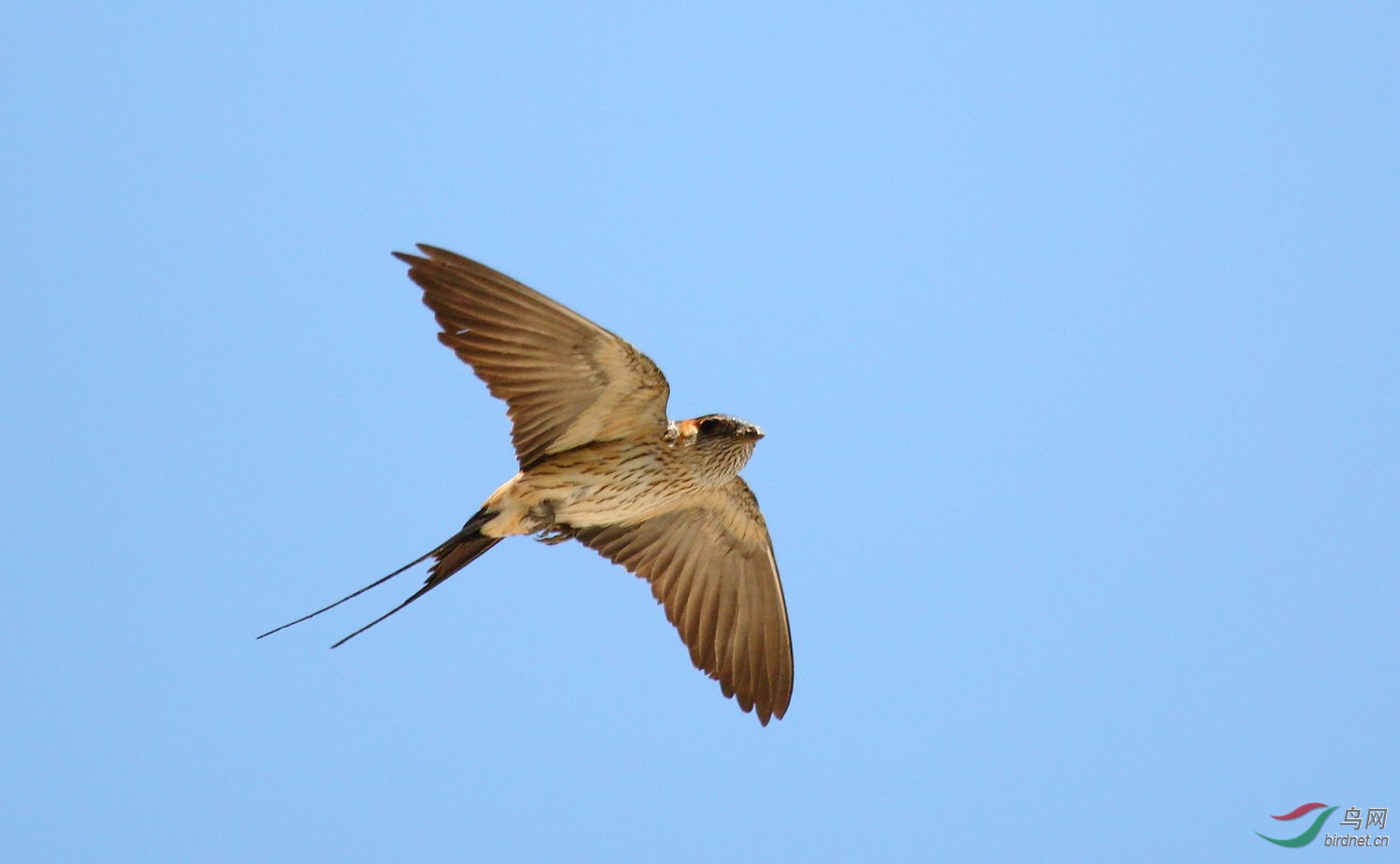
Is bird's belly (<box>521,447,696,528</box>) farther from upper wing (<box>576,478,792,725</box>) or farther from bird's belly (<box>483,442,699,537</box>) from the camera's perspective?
upper wing (<box>576,478,792,725</box>)

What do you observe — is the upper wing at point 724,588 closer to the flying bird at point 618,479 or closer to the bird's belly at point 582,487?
the flying bird at point 618,479

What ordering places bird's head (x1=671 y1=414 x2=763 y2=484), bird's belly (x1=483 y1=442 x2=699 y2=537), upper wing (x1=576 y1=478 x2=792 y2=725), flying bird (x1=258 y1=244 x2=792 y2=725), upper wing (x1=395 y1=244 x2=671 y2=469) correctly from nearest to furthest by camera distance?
upper wing (x1=395 y1=244 x2=671 y2=469), flying bird (x1=258 y1=244 x2=792 y2=725), bird's belly (x1=483 y1=442 x2=699 y2=537), bird's head (x1=671 y1=414 x2=763 y2=484), upper wing (x1=576 y1=478 x2=792 y2=725)

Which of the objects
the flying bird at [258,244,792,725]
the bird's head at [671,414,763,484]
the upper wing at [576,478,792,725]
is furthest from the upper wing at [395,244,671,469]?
the upper wing at [576,478,792,725]

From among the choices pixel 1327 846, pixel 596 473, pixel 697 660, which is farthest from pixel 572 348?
pixel 1327 846

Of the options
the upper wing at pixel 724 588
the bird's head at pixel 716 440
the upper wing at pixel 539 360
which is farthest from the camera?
the upper wing at pixel 724 588

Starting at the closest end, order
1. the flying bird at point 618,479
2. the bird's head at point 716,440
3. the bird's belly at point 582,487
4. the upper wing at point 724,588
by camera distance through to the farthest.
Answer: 1. the flying bird at point 618,479
2. the bird's belly at point 582,487
3. the bird's head at point 716,440
4. the upper wing at point 724,588

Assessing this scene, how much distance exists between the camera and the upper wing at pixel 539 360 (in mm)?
7797

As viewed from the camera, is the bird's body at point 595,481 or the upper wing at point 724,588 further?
the upper wing at point 724,588

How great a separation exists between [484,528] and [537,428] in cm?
72

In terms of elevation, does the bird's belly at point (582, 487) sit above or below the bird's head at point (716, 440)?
below

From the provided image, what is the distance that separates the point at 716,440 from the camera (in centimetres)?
895

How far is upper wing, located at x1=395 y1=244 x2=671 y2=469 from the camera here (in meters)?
7.80

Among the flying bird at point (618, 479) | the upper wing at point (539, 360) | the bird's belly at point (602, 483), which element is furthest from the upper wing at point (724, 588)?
the upper wing at point (539, 360)

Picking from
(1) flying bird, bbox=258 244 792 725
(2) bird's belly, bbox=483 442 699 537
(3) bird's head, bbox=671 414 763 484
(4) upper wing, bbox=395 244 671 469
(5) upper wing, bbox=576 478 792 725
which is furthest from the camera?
(5) upper wing, bbox=576 478 792 725
